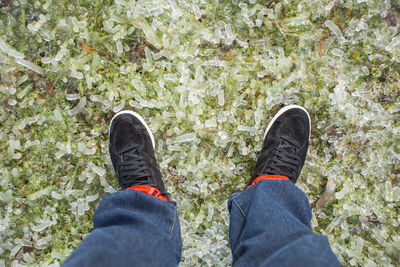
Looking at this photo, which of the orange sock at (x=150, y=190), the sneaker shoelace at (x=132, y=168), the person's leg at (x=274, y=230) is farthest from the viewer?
the sneaker shoelace at (x=132, y=168)

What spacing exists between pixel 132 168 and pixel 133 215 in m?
0.68

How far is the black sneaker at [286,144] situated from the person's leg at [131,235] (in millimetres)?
853

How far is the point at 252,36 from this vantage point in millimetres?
2494

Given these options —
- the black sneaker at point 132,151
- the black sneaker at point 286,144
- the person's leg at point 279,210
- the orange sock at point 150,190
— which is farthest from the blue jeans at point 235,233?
the black sneaker at point 132,151

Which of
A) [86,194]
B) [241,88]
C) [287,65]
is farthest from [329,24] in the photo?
[86,194]

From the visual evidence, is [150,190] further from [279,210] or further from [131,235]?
[279,210]

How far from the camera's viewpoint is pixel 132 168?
2363 mm

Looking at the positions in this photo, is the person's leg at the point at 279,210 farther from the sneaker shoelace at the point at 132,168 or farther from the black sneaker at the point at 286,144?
the sneaker shoelace at the point at 132,168

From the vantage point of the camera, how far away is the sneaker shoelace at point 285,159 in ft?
7.78

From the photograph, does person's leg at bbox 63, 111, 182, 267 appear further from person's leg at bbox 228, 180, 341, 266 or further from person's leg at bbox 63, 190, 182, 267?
person's leg at bbox 228, 180, 341, 266

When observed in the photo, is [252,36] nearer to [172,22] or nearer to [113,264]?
[172,22]

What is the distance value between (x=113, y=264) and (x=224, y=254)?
1.32m

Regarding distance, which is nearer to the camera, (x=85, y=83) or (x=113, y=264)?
(x=113, y=264)

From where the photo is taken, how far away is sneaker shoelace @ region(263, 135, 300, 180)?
2.37 metres
